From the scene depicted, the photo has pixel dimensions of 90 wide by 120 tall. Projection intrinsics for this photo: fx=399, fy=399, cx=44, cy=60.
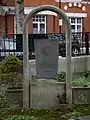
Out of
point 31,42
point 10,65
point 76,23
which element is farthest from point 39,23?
point 10,65

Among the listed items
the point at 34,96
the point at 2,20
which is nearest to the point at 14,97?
the point at 34,96

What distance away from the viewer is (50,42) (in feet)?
32.3

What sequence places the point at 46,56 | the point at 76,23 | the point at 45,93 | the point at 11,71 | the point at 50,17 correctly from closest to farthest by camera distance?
1. the point at 45,93
2. the point at 46,56
3. the point at 11,71
4. the point at 50,17
5. the point at 76,23

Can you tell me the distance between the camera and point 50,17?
4153cm

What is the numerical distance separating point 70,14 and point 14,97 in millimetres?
33445

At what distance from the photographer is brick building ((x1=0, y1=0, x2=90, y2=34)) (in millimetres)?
39406

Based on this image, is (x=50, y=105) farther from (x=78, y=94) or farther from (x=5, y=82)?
(x=5, y=82)

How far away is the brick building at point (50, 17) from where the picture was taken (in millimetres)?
39406

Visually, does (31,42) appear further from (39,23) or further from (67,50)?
(39,23)

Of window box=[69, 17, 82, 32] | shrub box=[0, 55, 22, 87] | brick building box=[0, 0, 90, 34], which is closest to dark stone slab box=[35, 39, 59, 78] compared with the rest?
shrub box=[0, 55, 22, 87]

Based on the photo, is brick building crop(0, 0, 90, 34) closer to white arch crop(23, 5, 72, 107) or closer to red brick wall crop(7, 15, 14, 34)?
red brick wall crop(7, 15, 14, 34)

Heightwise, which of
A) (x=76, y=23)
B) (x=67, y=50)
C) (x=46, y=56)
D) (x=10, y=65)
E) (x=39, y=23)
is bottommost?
(x=10, y=65)

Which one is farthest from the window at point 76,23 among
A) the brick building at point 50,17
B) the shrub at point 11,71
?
the shrub at point 11,71

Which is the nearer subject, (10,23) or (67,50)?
(67,50)
